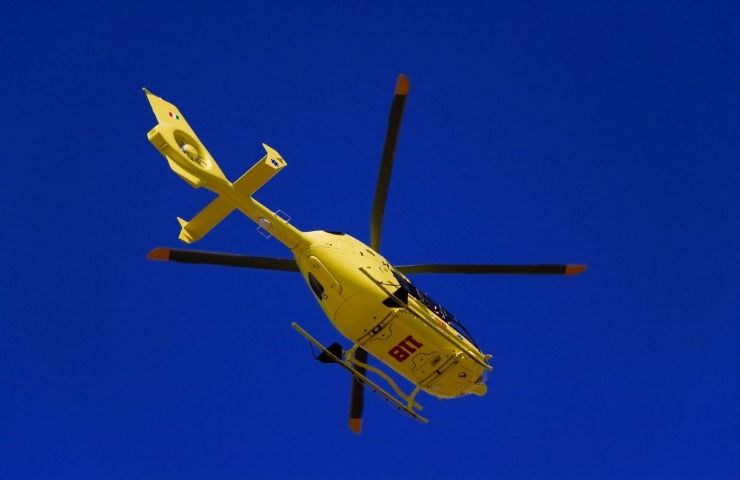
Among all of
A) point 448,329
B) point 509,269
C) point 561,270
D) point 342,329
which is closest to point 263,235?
point 342,329

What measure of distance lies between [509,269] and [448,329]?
2.84 meters

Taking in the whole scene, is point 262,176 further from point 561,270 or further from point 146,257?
point 561,270

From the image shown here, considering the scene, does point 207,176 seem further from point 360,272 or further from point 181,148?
point 360,272

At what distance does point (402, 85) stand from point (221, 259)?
7.43 m

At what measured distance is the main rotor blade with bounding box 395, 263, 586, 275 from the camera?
26.2 meters

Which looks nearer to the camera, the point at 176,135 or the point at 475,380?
the point at 176,135

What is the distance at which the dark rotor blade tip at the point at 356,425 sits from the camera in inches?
1199

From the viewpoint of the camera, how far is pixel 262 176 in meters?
22.9

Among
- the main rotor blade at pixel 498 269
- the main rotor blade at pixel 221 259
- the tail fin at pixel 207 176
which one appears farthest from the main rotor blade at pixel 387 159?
the tail fin at pixel 207 176

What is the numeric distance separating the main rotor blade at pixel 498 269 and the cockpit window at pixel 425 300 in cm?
114

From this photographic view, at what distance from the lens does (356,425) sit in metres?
30.5

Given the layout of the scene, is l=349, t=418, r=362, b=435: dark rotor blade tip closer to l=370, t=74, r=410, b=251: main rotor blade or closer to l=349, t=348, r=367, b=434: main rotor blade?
l=349, t=348, r=367, b=434: main rotor blade

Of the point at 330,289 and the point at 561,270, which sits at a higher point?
the point at 561,270

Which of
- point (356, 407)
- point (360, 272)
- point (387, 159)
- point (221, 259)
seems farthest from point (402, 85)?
point (356, 407)
